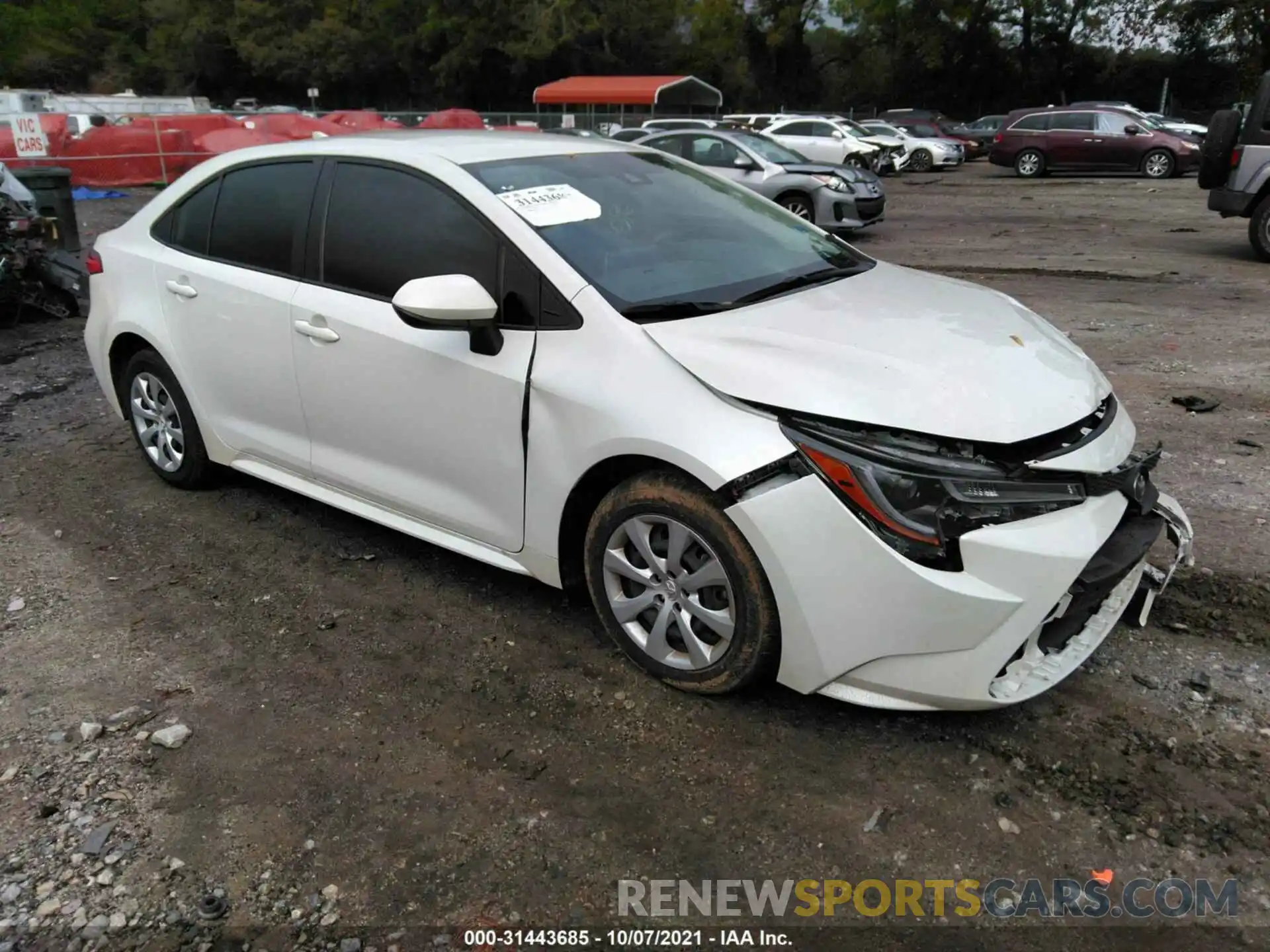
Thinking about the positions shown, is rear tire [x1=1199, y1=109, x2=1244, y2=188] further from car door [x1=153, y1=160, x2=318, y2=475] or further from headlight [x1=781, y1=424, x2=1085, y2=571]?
car door [x1=153, y1=160, x2=318, y2=475]

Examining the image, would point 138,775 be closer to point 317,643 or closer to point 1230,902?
point 317,643

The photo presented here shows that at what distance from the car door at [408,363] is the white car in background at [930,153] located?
27663mm

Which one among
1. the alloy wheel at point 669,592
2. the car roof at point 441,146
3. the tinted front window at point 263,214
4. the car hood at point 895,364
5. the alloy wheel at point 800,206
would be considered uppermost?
the car roof at point 441,146

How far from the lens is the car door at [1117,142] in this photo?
923 inches

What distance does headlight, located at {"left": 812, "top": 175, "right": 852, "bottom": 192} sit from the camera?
13.2 metres

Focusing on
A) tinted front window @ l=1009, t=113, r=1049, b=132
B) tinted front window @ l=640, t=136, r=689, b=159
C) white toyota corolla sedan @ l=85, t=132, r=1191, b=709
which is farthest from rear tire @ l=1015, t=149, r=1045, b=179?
white toyota corolla sedan @ l=85, t=132, r=1191, b=709

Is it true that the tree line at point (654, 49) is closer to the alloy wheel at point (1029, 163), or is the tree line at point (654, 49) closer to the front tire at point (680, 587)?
the alloy wheel at point (1029, 163)

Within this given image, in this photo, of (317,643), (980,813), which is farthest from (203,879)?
(980,813)

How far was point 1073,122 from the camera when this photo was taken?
24.2m

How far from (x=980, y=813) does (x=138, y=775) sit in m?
2.41

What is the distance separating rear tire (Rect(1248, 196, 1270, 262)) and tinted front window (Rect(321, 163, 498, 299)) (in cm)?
1065

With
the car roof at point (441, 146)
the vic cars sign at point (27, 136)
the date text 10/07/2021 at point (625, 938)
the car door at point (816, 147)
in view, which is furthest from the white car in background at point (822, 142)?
the date text 10/07/2021 at point (625, 938)

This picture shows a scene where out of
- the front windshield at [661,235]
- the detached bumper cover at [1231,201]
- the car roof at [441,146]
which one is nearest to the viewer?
the front windshield at [661,235]

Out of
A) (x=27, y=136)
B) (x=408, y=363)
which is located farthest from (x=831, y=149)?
(x=408, y=363)
